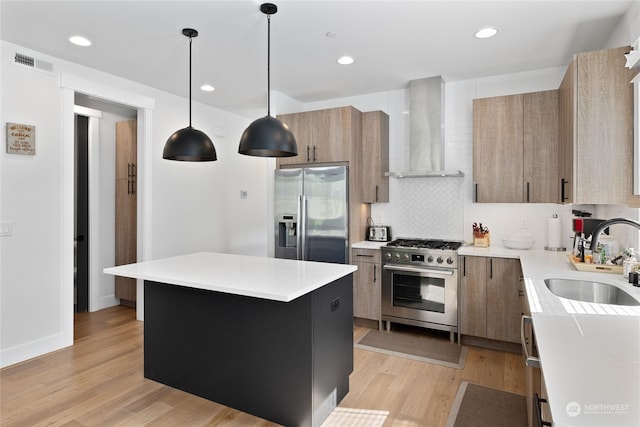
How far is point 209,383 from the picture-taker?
260cm

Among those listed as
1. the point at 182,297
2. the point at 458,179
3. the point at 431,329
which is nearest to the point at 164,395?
the point at 182,297

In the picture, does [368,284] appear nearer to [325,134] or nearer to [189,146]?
[325,134]

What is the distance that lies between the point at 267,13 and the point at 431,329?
3.38 meters

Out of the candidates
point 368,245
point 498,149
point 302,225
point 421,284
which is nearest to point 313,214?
point 302,225

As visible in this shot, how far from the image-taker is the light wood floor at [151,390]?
2422 mm

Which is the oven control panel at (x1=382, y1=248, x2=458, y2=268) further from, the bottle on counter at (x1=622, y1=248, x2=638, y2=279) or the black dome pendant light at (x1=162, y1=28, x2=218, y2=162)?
the black dome pendant light at (x1=162, y1=28, x2=218, y2=162)

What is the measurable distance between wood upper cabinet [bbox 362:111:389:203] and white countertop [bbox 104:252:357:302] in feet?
6.03

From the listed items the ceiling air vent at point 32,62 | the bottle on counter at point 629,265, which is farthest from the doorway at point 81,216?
the bottle on counter at point 629,265

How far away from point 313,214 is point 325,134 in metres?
0.94

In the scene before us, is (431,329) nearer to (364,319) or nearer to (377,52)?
(364,319)

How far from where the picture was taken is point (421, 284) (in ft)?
12.5

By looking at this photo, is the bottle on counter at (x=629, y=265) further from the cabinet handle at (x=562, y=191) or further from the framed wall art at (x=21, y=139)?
the framed wall art at (x=21, y=139)

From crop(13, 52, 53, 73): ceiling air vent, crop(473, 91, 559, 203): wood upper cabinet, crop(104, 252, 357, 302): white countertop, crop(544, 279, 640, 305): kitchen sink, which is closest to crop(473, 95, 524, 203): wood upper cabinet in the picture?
crop(473, 91, 559, 203): wood upper cabinet

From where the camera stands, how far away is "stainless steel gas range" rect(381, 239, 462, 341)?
366 cm
